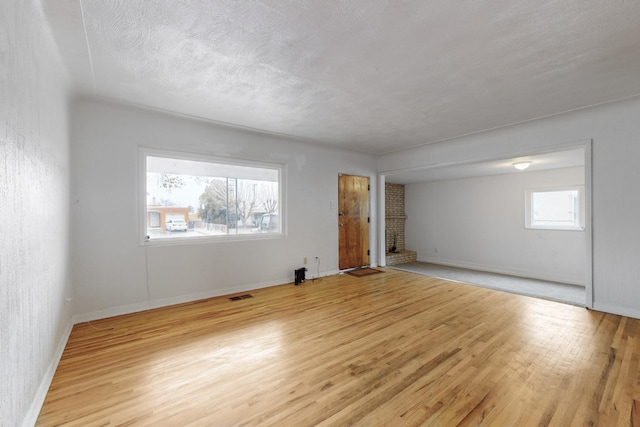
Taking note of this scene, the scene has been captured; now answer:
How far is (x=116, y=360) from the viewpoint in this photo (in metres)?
2.42

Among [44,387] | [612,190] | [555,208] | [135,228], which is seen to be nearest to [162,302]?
[135,228]

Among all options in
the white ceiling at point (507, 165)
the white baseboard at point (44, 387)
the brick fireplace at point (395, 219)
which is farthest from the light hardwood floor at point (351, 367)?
the brick fireplace at point (395, 219)

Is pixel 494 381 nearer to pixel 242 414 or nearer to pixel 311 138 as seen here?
pixel 242 414

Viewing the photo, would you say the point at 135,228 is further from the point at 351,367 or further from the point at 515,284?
the point at 515,284

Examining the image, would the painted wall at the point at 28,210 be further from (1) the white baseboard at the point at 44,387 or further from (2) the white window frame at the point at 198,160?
(2) the white window frame at the point at 198,160

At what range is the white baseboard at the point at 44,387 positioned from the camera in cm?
162

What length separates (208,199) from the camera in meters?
4.29

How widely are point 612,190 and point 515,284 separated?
8.09 ft

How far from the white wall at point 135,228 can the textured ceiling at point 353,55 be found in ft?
1.37

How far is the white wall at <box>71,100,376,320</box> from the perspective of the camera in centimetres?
330

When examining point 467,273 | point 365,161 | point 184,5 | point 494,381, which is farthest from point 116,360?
point 467,273

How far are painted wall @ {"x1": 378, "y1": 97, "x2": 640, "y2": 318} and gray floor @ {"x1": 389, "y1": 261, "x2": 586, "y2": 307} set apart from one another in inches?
18.7

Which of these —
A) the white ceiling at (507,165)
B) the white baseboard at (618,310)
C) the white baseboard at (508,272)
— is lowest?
the white baseboard at (508,272)

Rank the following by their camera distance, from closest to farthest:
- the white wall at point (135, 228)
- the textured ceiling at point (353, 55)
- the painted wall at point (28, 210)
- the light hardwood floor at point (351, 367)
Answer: the painted wall at point (28, 210)
the light hardwood floor at point (351, 367)
the textured ceiling at point (353, 55)
the white wall at point (135, 228)
